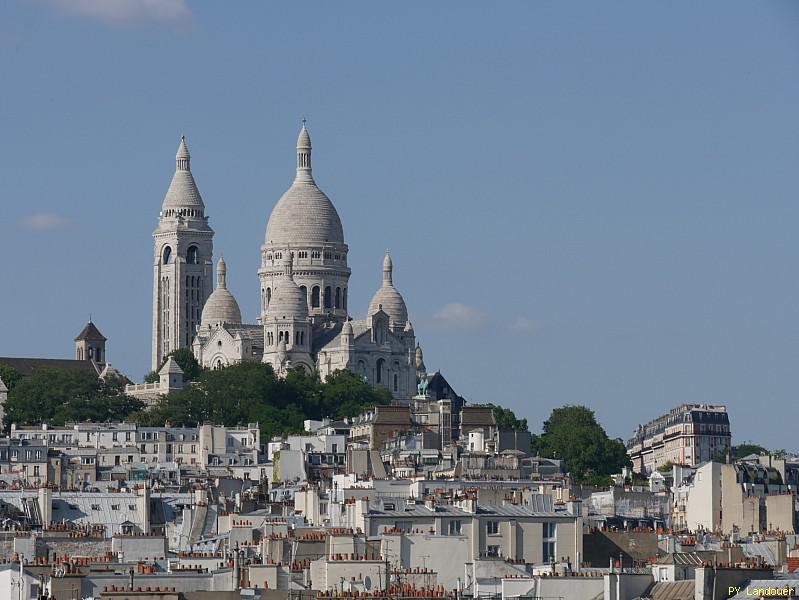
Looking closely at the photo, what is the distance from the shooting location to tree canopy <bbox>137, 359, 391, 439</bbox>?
183 m

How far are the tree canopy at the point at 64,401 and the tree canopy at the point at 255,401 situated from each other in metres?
2.76

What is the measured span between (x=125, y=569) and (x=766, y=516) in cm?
3187

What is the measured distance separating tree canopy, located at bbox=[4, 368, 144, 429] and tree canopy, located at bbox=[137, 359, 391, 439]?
9.05ft

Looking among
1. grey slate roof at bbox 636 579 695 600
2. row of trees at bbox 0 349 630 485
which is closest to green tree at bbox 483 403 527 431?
row of trees at bbox 0 349 630 485

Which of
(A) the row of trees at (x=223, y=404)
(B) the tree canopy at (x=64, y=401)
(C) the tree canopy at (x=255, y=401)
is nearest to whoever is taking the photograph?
(A) the row of trees at (x=223, y=404)

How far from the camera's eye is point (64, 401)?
19075 cm

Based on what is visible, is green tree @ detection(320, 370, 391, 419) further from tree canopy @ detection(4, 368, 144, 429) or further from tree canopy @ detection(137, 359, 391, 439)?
tree canopy @ detection(4, 368, 144, 429)

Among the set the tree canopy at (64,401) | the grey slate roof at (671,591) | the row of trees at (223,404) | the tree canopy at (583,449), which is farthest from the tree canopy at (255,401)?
the grey slate roof at (671,591)

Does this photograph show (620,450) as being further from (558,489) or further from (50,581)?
(50,581)

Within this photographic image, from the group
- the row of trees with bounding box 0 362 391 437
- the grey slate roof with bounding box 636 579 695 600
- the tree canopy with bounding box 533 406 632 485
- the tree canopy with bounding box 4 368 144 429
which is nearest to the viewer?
the grey slate roof with bounding box 636 579 695 600

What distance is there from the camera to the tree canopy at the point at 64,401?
611ft

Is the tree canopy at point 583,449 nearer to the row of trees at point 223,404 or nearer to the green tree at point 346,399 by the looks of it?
the row of trees at point 223,404

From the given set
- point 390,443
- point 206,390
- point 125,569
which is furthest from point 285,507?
point 206,390

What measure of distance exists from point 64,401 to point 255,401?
1075 centimetres
